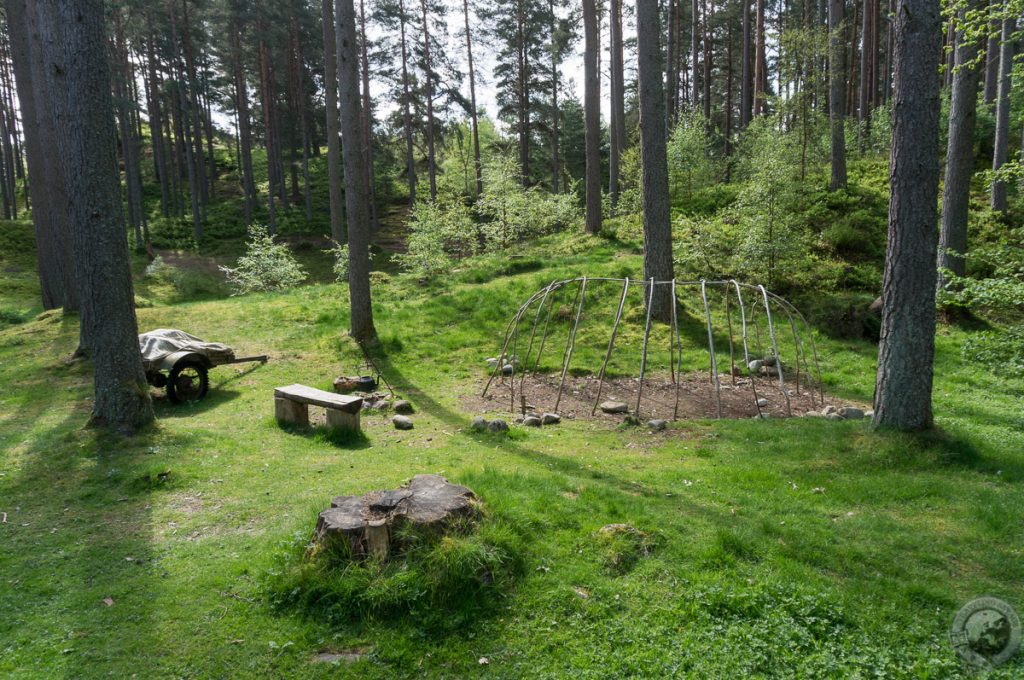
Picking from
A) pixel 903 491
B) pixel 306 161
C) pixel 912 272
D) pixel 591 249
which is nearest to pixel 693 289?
pixel 591 249

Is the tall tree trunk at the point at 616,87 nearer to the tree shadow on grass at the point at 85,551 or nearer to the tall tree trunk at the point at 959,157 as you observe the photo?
the tall tree trunk at the point at 959,157

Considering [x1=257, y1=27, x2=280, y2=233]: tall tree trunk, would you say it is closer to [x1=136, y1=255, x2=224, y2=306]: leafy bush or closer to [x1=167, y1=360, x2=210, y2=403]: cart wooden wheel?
[x1=136, y1=255, x2=224, y2=306]: leafy bush

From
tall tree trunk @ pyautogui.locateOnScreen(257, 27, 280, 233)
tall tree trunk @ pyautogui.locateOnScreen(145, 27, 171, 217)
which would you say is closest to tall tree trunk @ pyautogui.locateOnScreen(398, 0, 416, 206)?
tall tree trunk @ pyautogui.locateOnScreen(257, 27, 280, 233)

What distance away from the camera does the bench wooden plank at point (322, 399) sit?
26.6 feet

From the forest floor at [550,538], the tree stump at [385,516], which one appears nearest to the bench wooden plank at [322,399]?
the forest floor at [550,538]

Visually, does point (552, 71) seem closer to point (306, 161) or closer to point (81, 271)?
point (306, 161)

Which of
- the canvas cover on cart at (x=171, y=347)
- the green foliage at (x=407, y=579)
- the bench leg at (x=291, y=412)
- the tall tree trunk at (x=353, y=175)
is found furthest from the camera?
the tall tree trunk at (x=353, y=175)

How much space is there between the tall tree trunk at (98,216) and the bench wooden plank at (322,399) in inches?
70.7

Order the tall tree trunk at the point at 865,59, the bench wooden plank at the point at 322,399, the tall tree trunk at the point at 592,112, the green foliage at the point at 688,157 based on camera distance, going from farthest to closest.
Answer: the tall tree trunk at the point at 865,59 → the green foliage at the point at 688,157 → the tall tree trunk at the point at 592,112 → the bench wooden plank at the point at 322,399

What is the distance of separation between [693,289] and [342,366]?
845 cm

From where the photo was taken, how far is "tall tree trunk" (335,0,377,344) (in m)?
11.9

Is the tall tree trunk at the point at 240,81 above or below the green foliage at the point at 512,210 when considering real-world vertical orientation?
above

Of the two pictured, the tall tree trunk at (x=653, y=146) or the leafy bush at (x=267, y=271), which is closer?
the tall tree trunk at (x=653, y=146)
